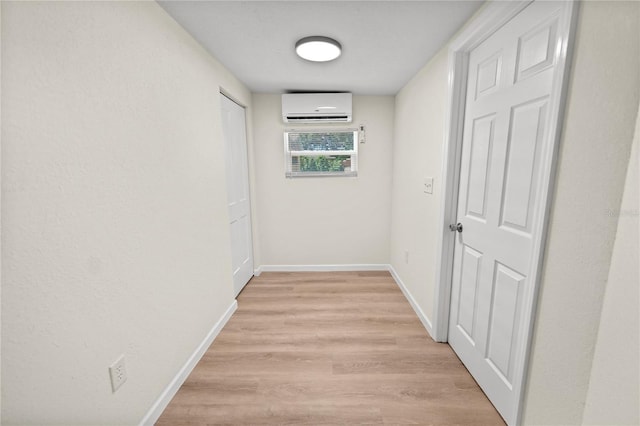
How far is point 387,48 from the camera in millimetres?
1791

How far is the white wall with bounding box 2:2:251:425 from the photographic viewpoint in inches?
29.8

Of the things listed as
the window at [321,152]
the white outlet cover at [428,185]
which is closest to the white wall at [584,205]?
the white outlet cover at [428,185]

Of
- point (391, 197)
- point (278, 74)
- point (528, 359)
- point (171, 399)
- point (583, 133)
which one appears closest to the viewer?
point (583, 133)

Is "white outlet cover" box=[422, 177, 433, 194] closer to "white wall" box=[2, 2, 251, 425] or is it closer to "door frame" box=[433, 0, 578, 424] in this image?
"door frame" box=[433, 0, 578, 424]

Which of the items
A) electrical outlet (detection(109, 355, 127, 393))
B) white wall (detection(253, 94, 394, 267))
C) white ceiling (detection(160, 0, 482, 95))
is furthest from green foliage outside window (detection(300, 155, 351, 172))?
electrical outlet (detection(109, 355, 127, 393))

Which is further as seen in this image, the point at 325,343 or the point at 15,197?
the point at 325,343

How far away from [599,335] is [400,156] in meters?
2.23

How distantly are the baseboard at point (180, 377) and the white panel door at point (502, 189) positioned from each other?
5.92 ft

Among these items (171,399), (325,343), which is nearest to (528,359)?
(325,343)

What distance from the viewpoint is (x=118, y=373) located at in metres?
1.09

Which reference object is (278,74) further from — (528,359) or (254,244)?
(528,359)

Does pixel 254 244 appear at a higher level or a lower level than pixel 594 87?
lower

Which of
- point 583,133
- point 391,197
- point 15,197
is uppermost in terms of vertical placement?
point 583,133

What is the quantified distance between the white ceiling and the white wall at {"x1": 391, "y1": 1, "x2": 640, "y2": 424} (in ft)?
2.70
